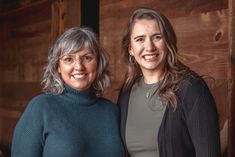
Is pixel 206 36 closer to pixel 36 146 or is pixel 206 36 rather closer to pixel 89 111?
pixel 89 111

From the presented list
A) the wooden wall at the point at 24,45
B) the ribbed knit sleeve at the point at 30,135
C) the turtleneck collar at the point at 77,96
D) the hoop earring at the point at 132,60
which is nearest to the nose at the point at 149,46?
the hoop earring at the point at 132,60

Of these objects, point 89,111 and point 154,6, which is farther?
point 154,6

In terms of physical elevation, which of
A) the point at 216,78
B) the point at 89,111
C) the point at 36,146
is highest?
the point at 216,78

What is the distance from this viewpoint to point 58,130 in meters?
1.70

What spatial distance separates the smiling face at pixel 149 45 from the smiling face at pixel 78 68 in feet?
0.69

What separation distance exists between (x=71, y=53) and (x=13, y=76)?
2221 mm

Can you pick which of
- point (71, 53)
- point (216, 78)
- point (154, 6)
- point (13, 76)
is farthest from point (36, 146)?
point (13, 76)

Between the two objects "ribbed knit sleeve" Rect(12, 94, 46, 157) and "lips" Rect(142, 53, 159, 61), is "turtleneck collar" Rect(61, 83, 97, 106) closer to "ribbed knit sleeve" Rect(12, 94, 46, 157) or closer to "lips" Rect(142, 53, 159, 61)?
"ribbed knit sleeve" Rect(12, 94, 46, 157)

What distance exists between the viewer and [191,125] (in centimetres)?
150

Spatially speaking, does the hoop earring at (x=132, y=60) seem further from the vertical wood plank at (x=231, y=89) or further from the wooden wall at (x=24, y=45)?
the wooden wall at (x=24, y=45)

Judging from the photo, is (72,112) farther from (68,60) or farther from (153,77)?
(153,77)

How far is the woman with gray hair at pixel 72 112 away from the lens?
5.53ft

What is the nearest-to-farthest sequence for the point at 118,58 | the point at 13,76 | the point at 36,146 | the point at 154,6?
the point at 36,146
the point at 154,6
the point at 118,58
the point at 13,76

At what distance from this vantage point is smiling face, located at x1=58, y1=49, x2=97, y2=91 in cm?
176
